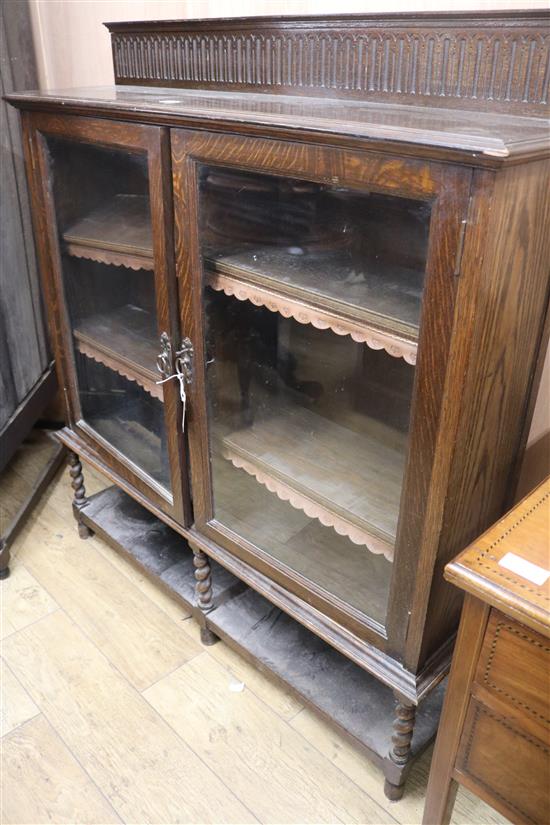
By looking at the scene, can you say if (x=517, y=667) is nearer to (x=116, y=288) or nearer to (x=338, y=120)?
(x=338, y=120)

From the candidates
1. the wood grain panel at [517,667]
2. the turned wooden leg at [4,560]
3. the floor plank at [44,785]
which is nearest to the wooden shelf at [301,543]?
the wood grain panel at [517,667]

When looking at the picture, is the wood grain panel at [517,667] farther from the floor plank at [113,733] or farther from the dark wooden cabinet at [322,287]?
the floor plank at [113,733]

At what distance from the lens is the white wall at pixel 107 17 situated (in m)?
1.06

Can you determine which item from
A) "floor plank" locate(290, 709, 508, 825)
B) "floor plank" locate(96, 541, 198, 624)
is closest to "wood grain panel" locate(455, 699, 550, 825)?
"floor plank" locate(290, 709, 508, 825)

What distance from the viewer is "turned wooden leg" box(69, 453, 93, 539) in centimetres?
157

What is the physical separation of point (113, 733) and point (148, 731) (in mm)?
62

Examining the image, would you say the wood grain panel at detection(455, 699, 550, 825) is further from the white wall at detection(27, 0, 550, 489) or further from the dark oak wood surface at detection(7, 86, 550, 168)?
the dark oak wood surface at detection(7, 86, 550, 168)

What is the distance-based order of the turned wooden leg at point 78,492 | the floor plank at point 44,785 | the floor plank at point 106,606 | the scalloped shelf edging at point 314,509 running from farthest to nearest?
1. the turned wooden leg at point 78,492
2. the floor plank at point 106,606
3. the floor plank at point 44,785
4. the scalloped shelf edging at point 314,509

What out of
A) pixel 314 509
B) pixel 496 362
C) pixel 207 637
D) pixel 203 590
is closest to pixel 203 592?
pixel 203 590

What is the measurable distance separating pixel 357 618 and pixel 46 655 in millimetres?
704

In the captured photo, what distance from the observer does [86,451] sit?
4.82 ft

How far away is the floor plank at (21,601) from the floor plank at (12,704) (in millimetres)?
121

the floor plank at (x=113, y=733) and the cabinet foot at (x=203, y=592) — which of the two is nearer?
the floor plank at (x=113, y=733)

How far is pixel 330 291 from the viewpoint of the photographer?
90 cm
